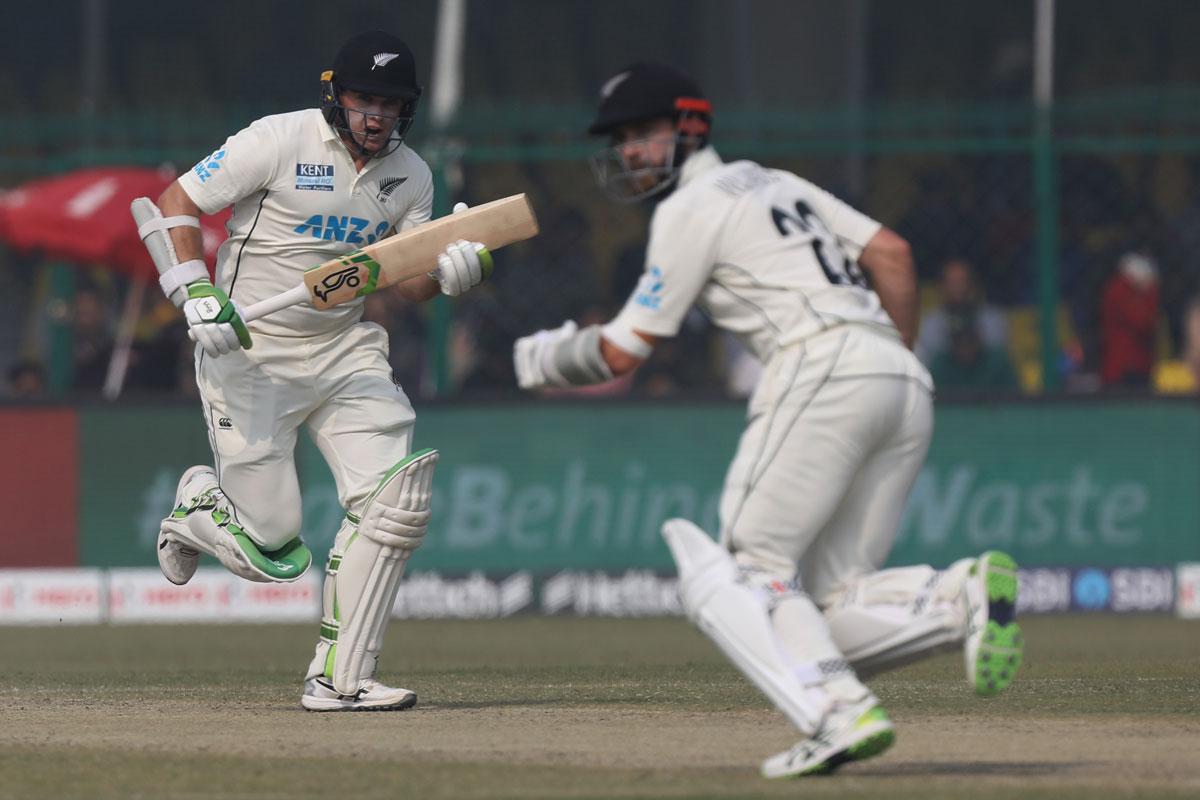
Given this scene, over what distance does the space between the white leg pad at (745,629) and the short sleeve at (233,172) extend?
2.31 metres

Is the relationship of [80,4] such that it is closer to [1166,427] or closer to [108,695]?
[1166,427]

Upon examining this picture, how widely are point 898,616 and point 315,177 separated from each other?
2.69m

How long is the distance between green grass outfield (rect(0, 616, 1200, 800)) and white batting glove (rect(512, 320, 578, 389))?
39.3 inches

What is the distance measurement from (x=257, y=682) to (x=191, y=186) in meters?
2.18

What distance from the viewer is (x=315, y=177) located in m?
7.32

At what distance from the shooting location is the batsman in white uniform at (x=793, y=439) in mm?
5477

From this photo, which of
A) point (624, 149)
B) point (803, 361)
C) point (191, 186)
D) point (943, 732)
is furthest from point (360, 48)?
point (943, 732)

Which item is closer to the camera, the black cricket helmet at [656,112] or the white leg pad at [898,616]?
the white leg pad at [898,616]

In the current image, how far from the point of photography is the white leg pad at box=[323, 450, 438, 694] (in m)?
7.24

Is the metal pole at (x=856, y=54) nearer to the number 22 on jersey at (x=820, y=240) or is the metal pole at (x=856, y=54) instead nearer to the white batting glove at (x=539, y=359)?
the number 22 on jersey at (x=820, y=240)

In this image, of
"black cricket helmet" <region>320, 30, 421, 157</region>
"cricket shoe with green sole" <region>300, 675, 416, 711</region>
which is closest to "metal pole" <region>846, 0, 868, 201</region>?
"black cricket helmet" <region>320, 30, 421, 157</region>

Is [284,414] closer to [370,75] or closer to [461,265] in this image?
[461,265]

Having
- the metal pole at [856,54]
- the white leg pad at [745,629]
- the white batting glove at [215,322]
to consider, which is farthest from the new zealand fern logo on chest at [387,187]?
the metal pole at [856,54]

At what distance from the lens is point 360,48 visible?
7.23m
